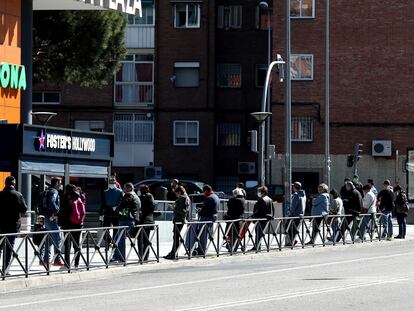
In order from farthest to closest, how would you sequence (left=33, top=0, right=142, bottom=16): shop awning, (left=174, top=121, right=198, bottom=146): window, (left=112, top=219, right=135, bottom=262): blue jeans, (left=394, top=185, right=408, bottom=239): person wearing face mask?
(left=174, top=121, right=198, bottom=146): window, (left=394, top=185, right=408, bottom=239): person wearing face mask, (left=33, top=0, right=142, bottom=16): shop awning, (left=112, top=219, right=135, bottom=262): blue jeans

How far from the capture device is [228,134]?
6469 cm

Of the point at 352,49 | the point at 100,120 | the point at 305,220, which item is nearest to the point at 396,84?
the point at 352,49

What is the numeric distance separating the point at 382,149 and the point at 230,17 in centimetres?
1029

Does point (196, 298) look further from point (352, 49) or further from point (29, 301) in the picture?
point (352, 49)

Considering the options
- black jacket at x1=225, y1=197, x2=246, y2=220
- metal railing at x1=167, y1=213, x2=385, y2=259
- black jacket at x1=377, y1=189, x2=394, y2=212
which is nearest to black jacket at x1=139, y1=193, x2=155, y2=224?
metal railing at x1=167, y1=213, x2=385, y2=259

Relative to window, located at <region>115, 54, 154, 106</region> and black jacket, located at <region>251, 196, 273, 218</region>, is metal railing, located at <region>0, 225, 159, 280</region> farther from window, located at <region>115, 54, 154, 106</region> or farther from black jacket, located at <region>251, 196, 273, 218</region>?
window, located at <region>115, 54, 154, 106</region>

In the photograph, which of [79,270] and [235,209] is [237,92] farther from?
[79,270]

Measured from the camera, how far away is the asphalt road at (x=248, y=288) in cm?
1759

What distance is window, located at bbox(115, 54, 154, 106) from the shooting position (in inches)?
2517

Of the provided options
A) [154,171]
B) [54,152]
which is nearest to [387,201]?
[54,152]

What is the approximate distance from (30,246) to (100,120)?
4108 cm

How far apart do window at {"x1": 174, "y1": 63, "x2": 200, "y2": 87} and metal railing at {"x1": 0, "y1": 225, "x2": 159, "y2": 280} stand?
118 ft

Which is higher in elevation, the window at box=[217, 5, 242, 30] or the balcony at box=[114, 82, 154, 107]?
the window at box=[217, 5, 242, 30]

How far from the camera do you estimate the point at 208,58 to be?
63438 mm
